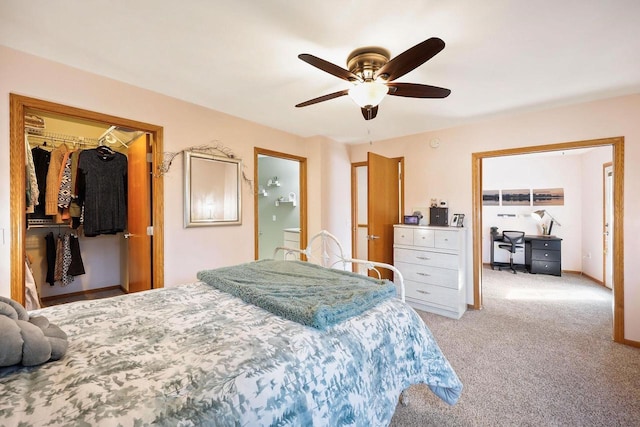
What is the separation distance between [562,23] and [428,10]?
2.83 ft

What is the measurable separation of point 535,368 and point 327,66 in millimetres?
2836

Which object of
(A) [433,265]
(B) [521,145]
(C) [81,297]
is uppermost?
(B) [521,145]

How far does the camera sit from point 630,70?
215cm

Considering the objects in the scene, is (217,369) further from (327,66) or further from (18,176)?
(18,176)

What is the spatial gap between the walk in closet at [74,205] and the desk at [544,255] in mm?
6741

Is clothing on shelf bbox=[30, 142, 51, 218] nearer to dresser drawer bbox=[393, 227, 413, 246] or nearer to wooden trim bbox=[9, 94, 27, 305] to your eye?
wooden trim bbox=[9, 94, 27, 305]

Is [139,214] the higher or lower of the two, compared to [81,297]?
higher

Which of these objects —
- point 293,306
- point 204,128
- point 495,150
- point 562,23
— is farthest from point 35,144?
point 495,150

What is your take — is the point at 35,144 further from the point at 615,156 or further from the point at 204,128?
the point at 615,156

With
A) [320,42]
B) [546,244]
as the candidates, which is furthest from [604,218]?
[320,42]

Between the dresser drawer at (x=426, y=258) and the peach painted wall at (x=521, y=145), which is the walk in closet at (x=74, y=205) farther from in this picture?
the peach painted wall at (x=521, y=145)

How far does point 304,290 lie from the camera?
1604 millimetres

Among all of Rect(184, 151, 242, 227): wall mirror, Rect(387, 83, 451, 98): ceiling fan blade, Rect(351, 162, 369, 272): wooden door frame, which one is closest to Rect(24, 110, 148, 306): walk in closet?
Rect(184, 151, 242, 227): wall mirror

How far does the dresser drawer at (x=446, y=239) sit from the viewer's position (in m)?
3.22
